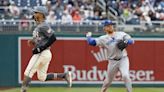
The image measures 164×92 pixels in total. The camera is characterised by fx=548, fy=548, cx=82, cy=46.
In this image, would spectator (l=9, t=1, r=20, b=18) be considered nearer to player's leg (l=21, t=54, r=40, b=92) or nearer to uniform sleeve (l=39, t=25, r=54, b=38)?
uniform sleeve (l=39, t=25, r=54, b=38)

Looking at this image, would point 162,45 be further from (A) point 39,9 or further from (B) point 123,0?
(A) point 39,9

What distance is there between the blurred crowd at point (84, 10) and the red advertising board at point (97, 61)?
862 millimetres

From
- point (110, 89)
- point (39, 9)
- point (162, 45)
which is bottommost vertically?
point (110, 89)

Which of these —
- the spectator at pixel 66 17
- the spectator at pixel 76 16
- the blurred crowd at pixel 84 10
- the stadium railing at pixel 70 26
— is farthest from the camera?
the spectator at pixel 76 16

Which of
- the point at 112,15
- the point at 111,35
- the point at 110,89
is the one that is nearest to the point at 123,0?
the point at 112,15

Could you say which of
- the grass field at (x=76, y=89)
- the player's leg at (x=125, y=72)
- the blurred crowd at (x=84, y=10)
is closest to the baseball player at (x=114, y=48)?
the player's leg at (x=125, y=72)

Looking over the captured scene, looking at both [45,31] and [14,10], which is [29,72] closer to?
[45,31]

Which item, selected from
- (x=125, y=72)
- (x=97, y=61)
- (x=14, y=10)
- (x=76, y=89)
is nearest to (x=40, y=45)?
(x=125, y=72)

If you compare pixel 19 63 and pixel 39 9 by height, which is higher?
pixel 39 9

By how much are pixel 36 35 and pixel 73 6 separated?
803 centimetres

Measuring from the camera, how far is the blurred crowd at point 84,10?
18.5m

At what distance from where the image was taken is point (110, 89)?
55.3 ft

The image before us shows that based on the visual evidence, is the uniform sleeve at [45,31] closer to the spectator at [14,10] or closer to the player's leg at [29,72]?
the player's leg at [29,72]

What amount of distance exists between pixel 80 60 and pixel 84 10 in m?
2.92
